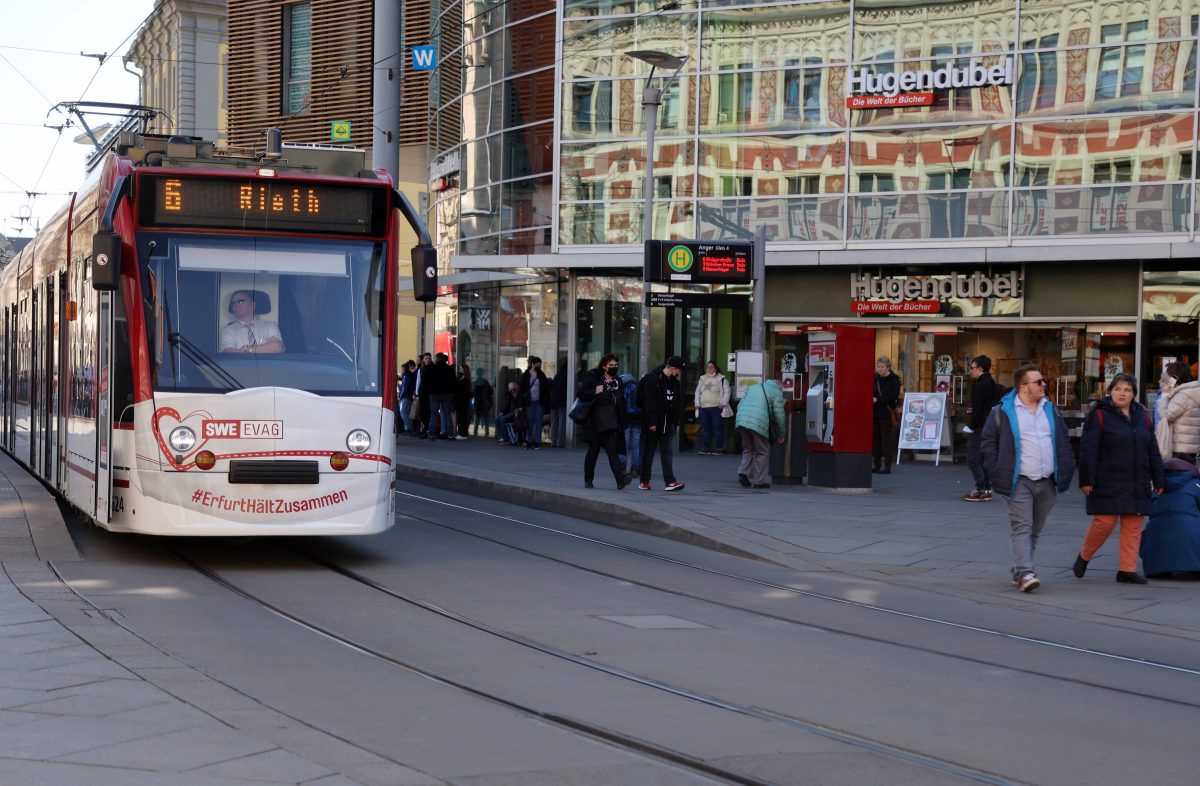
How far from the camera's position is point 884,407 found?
21.9m

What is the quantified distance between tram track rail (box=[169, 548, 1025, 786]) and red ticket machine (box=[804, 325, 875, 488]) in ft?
30.8

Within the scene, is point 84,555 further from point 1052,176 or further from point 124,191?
point 1052,176

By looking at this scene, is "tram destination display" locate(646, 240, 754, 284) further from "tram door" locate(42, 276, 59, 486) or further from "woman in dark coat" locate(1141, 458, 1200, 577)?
"woman in dark coat" locate(1141, 458, 1200, 577)

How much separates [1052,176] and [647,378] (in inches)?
386

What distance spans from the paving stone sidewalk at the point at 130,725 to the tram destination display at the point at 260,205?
3.48 metres

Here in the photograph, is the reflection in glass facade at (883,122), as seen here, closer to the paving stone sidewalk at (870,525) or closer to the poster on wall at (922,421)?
the poster on wall at (922,421)

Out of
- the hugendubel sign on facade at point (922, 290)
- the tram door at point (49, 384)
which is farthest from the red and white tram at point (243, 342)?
the hugendubel sign on facade at point (922, 290)

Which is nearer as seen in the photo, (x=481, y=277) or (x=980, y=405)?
(x=980, y=405)

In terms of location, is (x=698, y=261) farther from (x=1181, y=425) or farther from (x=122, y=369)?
(x=122, y=369)

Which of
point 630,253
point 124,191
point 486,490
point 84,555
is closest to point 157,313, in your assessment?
point 124,191

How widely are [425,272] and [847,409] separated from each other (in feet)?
27.6

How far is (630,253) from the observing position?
1067 inches

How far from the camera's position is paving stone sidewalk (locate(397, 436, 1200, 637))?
1143cm

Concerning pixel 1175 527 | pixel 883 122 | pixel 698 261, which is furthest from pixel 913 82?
pixel 1175 527
